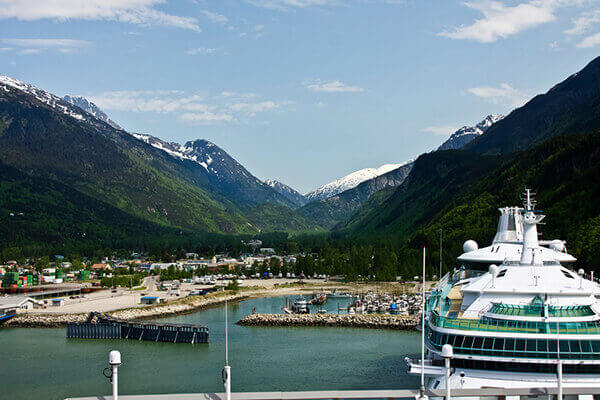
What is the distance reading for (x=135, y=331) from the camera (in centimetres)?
9212

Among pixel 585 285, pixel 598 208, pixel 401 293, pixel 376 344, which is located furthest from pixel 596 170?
pixel 585 285

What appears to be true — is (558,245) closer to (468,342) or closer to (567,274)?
(567,274)

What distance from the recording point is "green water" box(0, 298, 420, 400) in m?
58.4

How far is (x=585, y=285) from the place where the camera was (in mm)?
34969

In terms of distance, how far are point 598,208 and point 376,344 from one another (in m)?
61.6

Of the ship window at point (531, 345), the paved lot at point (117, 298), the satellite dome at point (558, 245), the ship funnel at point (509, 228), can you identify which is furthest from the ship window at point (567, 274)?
the paved lot at point (117, 298)

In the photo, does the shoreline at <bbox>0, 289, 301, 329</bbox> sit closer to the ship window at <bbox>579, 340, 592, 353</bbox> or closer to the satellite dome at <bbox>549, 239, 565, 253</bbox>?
the satellite dome at <bbox>549, 239, 565, 253</bbox>

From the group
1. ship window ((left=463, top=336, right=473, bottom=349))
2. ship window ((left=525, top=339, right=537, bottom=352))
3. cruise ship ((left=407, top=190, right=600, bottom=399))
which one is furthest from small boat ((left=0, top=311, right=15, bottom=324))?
ship window ((left=525, top=339, right=537, bottom=352))

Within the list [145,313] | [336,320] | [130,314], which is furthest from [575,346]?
[145,313]

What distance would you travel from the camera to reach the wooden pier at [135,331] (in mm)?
87375

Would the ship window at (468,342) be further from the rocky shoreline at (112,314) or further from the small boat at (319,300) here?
the small boat at (319,300)

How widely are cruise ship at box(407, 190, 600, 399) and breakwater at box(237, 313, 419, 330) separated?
55.7m

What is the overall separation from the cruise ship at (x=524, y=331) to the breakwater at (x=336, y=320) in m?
55.7

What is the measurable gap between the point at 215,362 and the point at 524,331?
46518 millimetres
